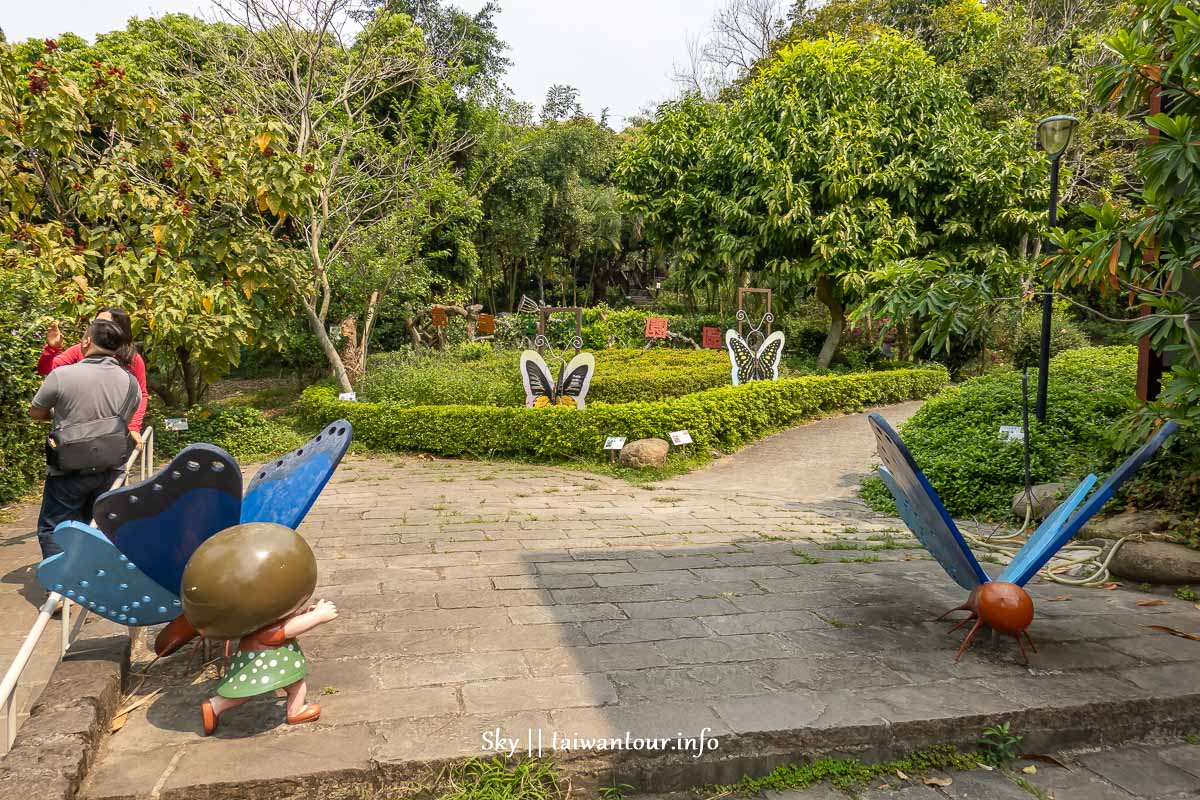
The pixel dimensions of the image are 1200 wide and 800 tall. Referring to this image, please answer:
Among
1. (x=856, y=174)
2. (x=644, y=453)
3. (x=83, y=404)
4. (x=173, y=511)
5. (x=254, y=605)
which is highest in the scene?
(x=856, y=174)

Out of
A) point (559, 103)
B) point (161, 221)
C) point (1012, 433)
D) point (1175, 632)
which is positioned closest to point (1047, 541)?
point (1175, 632)

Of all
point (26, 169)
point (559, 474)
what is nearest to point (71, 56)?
point (26, 169)

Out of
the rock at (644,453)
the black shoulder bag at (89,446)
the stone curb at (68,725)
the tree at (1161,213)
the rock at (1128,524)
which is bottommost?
the rock at (644,453)

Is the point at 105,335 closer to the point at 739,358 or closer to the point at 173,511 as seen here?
the point at 173,511

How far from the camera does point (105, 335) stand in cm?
450

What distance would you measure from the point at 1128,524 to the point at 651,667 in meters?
4.08

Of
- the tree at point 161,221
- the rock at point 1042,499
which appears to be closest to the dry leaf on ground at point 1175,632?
the rock at point 1042,499

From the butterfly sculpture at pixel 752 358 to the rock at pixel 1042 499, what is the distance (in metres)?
6.91

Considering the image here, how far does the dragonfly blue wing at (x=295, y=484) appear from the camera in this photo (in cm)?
333

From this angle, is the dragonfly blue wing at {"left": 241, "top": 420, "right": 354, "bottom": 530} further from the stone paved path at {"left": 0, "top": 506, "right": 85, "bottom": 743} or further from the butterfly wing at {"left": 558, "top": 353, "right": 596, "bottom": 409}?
the butterfly wing at {"left": 558, "top": 353, "right": 596, "bottom": 409}

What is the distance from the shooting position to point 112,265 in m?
9.09

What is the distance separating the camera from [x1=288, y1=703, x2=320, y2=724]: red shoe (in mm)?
2861

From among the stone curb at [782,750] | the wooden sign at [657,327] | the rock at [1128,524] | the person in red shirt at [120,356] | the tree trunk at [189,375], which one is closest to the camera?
the stone curb at [782,750]

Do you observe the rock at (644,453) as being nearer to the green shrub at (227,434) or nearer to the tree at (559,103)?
the green shrub at (227,434)
